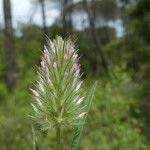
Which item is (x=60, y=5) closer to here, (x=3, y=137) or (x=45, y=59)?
(x=3, y=137)

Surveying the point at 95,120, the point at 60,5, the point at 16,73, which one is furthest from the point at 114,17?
the point at 95,120

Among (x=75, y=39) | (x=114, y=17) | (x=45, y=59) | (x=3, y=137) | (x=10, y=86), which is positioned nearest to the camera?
(x=45, y=59)

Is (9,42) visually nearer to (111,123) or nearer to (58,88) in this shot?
(111,123)

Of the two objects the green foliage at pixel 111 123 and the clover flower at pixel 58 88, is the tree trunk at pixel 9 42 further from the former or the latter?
the clover flower at pixel 58 88

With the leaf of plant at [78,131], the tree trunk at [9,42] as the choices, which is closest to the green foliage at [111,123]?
the tree trunk at [9,42]

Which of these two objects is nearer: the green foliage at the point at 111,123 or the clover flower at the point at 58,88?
the clover flower at the point at 58,88

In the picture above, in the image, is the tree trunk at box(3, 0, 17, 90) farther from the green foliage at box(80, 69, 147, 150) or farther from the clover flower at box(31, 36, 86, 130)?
the clover flower at box(31, 36, 86, 130)

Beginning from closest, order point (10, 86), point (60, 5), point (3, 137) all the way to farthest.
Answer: point (3, 137) → point (10, 86) → point (60, 5)

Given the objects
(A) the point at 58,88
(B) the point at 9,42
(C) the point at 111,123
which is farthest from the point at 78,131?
(B) the point at 9,42
